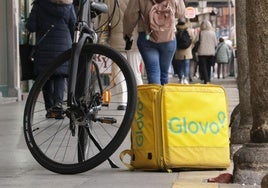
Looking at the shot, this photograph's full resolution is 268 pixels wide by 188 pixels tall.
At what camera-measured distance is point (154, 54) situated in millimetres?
8828

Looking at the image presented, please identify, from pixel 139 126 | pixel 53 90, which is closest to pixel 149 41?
pixel 53 90

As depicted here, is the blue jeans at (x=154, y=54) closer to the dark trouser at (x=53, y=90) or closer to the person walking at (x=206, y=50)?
the dark trouser at (x=53, y=90)

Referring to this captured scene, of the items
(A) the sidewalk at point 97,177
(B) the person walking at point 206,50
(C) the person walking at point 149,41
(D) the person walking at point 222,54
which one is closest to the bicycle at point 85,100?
(A) the sidewalk at point 97,177

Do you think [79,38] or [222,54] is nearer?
[79,38]

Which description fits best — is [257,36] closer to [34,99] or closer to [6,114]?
[34,99]

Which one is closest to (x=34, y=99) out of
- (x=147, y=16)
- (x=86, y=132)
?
(x=86, y=132)

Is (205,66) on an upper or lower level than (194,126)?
lower

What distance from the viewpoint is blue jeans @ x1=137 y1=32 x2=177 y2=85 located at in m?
8.76

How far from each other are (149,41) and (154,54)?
17 cm

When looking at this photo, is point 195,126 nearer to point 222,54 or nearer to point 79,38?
point 79,38

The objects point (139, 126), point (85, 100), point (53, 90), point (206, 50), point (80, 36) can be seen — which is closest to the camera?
point (85, 100)

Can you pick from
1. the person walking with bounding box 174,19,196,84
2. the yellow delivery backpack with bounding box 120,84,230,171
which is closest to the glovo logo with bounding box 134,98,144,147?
the yellow delivery backpack with bounding box 120,84,230,171

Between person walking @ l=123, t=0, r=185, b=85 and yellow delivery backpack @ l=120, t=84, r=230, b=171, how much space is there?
2.73 metres

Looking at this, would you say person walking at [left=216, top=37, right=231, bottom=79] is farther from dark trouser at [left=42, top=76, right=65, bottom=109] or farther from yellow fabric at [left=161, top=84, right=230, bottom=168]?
yellow fabric at [left=161, top=84, right=230, bottom=168]
